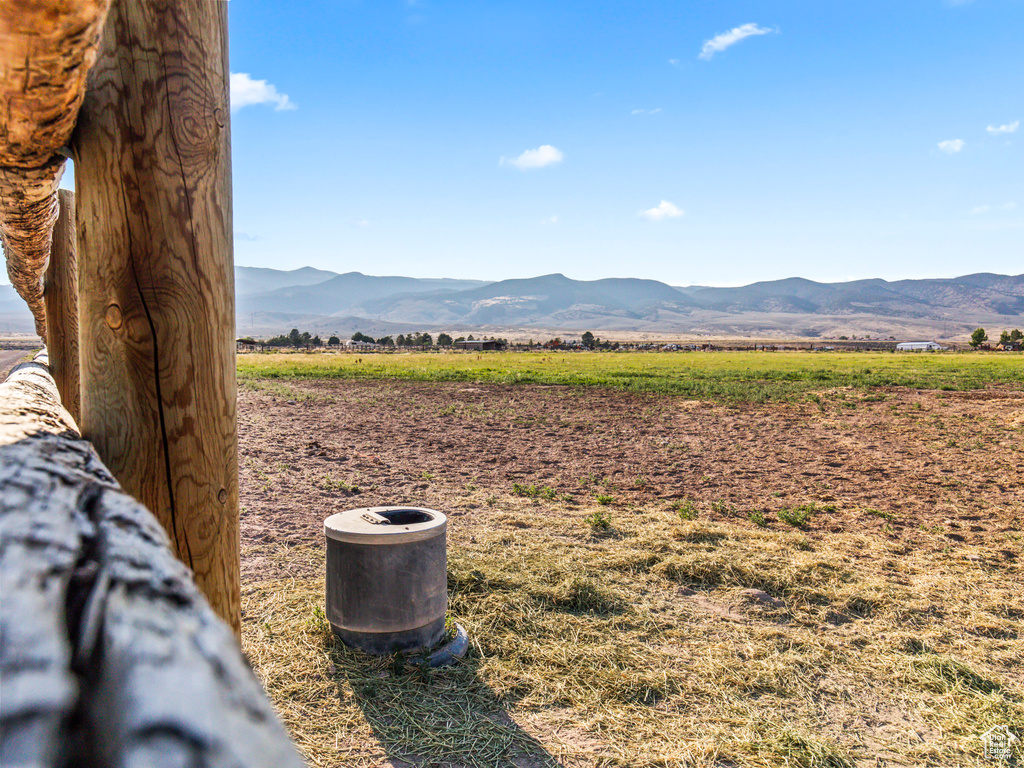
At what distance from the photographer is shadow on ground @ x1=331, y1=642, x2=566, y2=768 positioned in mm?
3463

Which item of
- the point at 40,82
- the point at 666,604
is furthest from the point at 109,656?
the point at 666,604

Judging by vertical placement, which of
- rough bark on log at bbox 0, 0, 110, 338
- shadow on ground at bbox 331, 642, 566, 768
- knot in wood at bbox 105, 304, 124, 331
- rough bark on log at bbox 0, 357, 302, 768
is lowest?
shadow on ground at bbox 331, 642, 566, 768

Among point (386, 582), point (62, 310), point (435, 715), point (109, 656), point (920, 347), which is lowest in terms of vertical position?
point (435, 715)

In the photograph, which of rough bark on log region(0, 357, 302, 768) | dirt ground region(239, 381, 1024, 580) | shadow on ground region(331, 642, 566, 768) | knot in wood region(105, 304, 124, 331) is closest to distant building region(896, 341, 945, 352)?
dirt ground region(239, 381, 1024, 580)

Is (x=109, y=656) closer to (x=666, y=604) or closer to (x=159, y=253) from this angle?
(x=159, y=253)

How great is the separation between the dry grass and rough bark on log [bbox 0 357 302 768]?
134 inches

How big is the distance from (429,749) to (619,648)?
1607 mm

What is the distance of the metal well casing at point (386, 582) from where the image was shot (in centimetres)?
425

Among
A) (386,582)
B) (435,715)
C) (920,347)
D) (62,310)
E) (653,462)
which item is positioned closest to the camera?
(435,715)

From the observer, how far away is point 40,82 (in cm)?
106

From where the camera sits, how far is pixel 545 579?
570cm

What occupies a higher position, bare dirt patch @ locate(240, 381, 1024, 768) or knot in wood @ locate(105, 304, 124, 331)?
knot in wood @ locate(105, 304, 124, 331)

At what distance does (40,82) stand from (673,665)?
4.54 metres

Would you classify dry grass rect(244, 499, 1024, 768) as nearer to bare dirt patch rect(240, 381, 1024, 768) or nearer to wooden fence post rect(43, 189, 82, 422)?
bare dirt patch rect(240, 381, 1024, 768)
